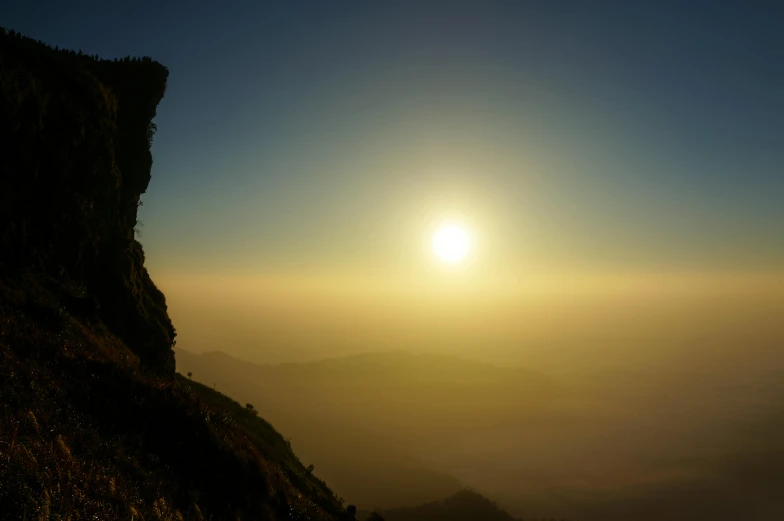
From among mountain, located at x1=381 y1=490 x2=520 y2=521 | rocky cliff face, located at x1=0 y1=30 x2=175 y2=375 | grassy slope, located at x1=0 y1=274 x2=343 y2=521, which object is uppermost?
mountain, located at x1=381 y1=490 x2=520 y2=521

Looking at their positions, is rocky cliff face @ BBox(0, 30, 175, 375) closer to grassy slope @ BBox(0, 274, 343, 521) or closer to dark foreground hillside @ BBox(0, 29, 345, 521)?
dark foreground hillside @ BBox(0, 29, 345, 521)

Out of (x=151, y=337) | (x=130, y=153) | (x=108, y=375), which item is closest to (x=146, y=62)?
(x=130, y=153)

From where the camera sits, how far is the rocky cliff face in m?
21.1

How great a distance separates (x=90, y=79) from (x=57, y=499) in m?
26.8

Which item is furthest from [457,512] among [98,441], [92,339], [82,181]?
[98,441]

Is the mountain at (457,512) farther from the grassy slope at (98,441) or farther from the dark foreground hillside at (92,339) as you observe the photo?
the grassy slope at (98,441)

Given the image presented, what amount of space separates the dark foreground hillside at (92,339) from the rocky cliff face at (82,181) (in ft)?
0.26

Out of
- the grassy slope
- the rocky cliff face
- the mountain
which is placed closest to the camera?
the grassy slope

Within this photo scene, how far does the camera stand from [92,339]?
68.0 ft

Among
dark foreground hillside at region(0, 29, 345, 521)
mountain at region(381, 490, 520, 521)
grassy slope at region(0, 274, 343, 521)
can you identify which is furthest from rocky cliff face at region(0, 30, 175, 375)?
mountain at region(381, 490, 520, 521)

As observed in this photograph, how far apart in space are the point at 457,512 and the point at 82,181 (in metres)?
122

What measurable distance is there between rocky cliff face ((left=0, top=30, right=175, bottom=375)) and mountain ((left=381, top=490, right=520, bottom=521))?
354 feet

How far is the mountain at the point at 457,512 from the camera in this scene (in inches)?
4441

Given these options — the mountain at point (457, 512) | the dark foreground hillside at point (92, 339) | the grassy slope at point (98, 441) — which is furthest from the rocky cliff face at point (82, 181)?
the mountain at point (457, 512)
